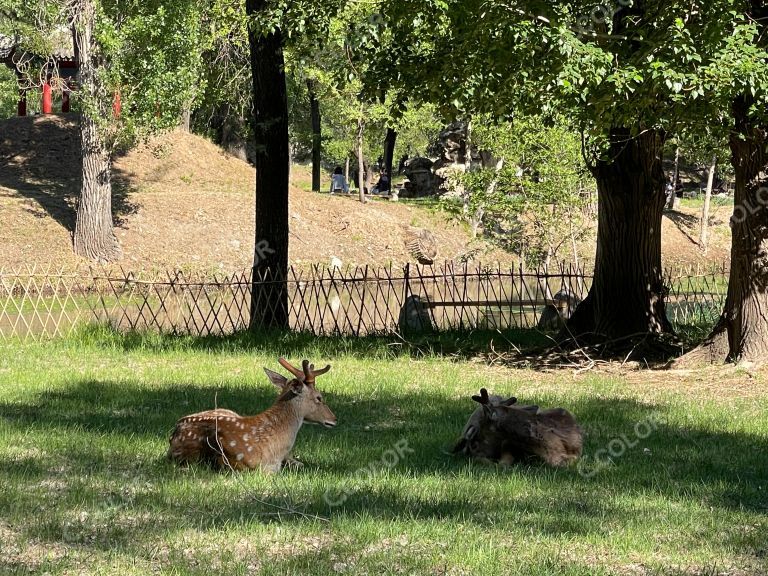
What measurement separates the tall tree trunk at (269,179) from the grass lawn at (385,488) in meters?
4.64

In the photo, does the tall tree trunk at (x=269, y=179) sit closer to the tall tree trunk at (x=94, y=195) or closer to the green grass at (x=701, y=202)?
the tall tree trunk at (x=94, y=195)

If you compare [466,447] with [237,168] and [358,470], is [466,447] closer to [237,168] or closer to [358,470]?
[358,470]

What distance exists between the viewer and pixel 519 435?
776 centimetres

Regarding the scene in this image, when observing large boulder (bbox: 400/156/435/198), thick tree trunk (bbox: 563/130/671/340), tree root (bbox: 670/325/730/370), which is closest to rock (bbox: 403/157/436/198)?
large boulder (bbox: 400/156/435/198)

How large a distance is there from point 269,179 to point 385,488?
1034 centimetres

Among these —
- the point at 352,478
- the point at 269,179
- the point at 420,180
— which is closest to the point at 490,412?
the point at 352,478

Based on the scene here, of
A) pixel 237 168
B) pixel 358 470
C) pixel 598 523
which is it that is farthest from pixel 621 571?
pixel 237 168

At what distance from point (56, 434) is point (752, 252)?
8417 millimetres

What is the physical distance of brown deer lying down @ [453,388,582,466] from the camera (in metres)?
7.70

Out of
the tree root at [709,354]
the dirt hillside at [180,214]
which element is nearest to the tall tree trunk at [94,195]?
the dirt hillside at [180,214]

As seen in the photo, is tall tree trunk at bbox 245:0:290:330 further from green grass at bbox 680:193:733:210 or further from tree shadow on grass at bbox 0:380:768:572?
green grass at bbox 680:193:733:210

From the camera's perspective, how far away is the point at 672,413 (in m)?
9.98

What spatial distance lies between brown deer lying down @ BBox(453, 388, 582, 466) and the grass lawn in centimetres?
20

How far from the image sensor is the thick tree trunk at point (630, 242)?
13977 mm
